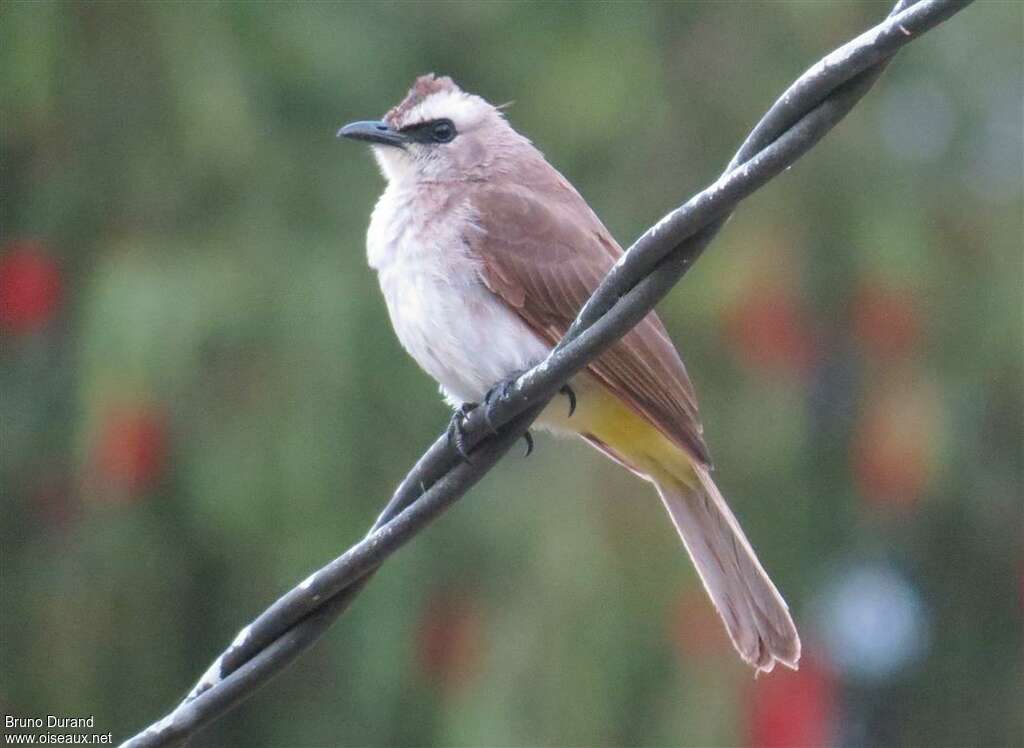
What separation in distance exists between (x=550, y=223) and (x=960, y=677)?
22.0ft

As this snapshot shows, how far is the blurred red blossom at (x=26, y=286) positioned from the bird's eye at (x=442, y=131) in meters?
3.87

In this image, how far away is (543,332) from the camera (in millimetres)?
4660

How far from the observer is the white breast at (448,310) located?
455cm

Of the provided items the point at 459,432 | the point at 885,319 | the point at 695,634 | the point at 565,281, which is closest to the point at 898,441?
the point at 885,319

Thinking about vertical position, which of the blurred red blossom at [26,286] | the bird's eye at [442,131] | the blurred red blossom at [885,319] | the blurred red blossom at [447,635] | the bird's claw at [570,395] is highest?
the blurred red blossom at [26,286]

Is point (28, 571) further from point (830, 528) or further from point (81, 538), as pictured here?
point (830, 528)

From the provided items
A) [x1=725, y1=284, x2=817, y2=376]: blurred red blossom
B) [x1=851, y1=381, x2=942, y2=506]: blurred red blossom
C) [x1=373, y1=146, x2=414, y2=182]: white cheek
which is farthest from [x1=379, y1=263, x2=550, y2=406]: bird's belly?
[x1=851, y1=381, x2=942, y2=506]: blurred red blossom

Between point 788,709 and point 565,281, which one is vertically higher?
point 565,281

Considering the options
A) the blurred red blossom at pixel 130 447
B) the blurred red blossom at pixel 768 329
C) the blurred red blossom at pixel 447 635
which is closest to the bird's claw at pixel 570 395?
the blurred red blossom at pixel 130 447

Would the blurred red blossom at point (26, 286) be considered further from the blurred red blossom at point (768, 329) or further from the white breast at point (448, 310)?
the white breast at point (448, 310)

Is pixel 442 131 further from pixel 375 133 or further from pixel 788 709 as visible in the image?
pixel 788 709

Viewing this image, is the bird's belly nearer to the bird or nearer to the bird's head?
the bird

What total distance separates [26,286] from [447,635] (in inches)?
99.8

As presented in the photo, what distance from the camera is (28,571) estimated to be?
29.0 feet
